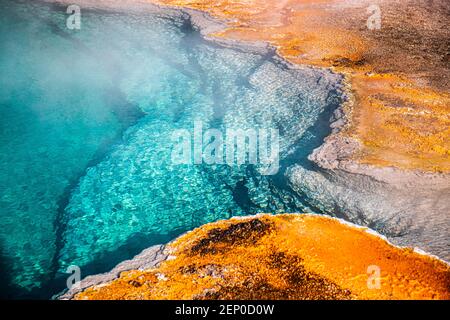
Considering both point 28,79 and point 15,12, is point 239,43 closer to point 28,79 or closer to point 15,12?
point 28,79

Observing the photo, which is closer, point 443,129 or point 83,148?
point 443,129

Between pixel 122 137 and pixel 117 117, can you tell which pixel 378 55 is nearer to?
pixel 117 117

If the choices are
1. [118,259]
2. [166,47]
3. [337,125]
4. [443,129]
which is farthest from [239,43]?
[118,259]

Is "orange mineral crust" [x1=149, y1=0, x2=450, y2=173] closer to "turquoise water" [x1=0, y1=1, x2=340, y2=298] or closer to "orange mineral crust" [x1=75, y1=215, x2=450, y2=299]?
"turquoise water" [x1=0, y1=1, x2=340, y2=298]

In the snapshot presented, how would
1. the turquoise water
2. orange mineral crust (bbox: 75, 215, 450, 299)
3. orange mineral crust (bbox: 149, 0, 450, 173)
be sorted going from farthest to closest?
orange mineral crust (bbox: 149, 0, 450, 173), the turquoise water, orange mineral crust (bbox: 75, 215, 450, 299)

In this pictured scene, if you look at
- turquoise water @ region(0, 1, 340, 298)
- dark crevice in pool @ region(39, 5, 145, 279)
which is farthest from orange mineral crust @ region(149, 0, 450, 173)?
dark crevice in pool @ region(39, 5, 145, 279)
